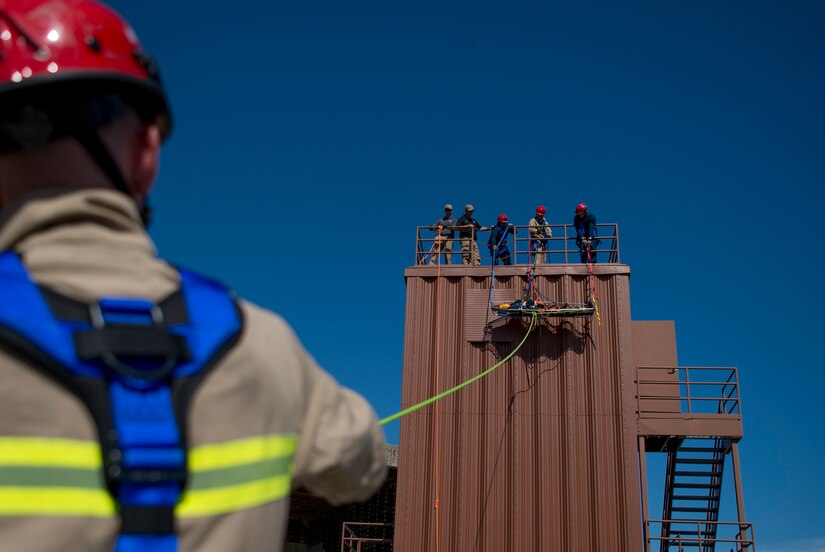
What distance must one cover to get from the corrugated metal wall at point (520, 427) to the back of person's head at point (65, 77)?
13.4 m

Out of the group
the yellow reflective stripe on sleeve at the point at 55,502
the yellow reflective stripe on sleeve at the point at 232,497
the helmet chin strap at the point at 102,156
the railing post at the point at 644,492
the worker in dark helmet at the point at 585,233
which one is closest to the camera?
the yellow reflective stripe on sleeve at the point at 55,502

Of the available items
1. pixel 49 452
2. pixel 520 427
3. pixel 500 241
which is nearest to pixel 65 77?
pixel 49 452

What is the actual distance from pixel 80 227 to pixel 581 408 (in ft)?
46.0

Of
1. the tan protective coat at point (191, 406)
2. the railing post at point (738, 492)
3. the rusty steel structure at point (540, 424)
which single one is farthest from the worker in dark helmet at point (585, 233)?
the tan protective coat at point (191, 406)

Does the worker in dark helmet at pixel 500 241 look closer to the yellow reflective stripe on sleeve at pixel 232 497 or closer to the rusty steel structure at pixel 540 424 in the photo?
the rusty steel structure at pixel 540 424

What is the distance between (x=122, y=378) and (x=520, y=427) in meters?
13.9

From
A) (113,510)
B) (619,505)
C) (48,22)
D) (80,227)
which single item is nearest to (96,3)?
(48,22)

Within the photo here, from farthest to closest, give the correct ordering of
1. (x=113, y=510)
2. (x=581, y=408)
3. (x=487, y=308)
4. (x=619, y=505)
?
(x=487, y=308)
(x=581, y=408)
(x=619, y=505)
(x=113, y=510)

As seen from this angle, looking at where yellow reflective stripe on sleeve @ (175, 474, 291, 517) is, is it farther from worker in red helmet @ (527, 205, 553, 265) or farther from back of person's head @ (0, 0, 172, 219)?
worker in red helmet @ (527, 205, 553, 265)

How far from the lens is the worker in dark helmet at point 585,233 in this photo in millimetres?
15641

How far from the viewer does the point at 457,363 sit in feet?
49.2

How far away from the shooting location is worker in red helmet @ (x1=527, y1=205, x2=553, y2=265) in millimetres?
15784

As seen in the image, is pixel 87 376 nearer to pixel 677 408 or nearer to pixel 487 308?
pixel 487 308

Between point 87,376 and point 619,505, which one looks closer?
point 87,376
